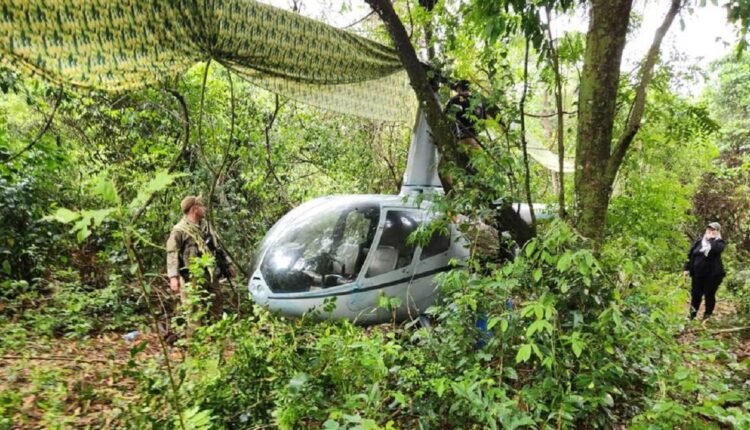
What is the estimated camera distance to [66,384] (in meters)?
2.74

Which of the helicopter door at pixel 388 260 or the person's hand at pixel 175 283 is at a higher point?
the helicopter door at pixel 388 260

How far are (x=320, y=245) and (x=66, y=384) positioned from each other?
2.19m

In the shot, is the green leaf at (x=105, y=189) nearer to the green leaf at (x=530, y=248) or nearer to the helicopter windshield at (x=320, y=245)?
the green leaf at (x=530, y=248)

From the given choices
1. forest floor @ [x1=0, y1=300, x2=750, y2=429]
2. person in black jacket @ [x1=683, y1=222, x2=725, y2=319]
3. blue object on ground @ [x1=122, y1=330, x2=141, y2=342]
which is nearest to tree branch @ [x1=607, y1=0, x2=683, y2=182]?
forest floor @ [x1=0, y1=300, x2=750, y2=429]

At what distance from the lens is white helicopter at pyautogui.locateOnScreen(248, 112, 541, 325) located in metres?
4.00

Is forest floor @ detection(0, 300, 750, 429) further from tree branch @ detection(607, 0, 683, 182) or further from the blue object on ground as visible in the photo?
tree branch @ detection(607, 0, 683, 182)

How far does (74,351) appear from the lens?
364cm

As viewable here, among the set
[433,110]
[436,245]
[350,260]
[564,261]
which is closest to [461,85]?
[433,110]

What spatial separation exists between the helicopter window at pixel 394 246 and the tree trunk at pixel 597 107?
1.76 m

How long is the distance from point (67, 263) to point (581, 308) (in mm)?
6102

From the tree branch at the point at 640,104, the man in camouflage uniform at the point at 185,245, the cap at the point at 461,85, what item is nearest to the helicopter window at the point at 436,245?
the cap at the point at 461,85

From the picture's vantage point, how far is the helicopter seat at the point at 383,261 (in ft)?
13.7

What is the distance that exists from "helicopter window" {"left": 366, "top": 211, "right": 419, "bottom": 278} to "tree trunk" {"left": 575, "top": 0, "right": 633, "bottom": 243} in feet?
5.79

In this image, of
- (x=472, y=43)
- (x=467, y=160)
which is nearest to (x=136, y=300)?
(x=467, y=160)
